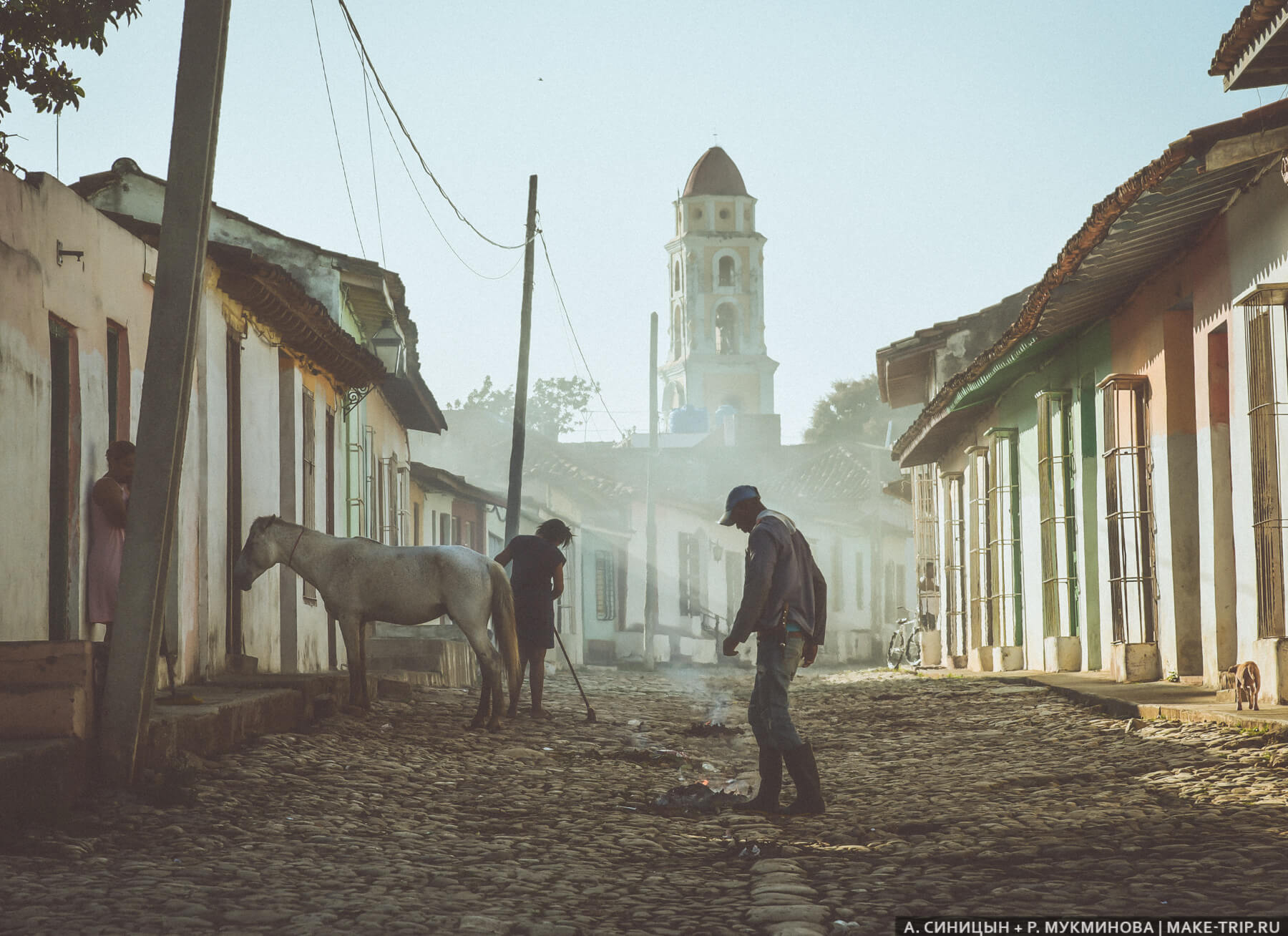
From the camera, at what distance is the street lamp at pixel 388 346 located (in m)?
Answer: 19.3

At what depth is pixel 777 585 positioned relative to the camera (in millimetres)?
7531

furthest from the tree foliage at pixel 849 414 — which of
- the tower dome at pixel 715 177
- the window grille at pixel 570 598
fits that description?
the window grille at pixel 570 598

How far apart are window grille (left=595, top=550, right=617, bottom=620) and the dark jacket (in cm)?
3326

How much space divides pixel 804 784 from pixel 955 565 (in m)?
17.0

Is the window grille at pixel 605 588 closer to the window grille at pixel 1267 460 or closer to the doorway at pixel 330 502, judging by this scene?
the doorway at pixel 330 502

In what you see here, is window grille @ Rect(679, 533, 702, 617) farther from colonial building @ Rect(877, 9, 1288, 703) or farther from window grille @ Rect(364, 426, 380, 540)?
colonial building @ Rect(877, 9, 1288, 703)

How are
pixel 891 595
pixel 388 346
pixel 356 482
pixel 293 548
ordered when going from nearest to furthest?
pixel 293 548 → pixel 388 346 → pixel 356 482 → pixel 891 595

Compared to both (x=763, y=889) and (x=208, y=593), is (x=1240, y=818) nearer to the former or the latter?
(x=763, y=889)

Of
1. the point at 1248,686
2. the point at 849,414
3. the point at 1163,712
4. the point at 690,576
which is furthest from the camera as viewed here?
the point at 849,414

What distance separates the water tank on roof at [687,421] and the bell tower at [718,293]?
9.31 feet

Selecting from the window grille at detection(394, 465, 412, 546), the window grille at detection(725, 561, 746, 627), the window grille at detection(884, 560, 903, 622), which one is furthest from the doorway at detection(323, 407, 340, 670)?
the window grille at detection(884, 560, 903, 622)

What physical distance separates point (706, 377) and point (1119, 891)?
7618 cm

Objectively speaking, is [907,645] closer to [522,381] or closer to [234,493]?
[522,381]

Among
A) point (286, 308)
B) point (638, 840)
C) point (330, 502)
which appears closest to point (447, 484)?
point (330, 502)
